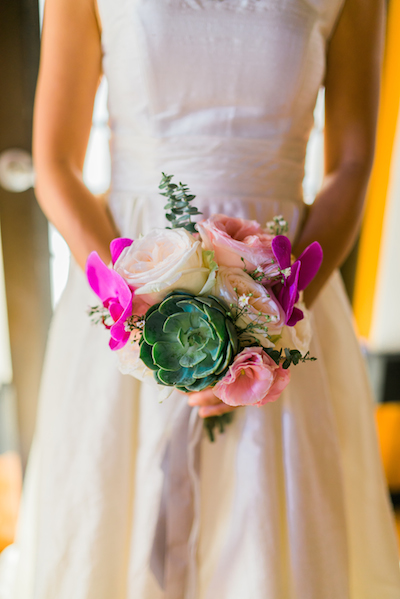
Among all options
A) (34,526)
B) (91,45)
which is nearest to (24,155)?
(91,45)

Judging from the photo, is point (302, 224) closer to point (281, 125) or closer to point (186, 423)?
point (281, 125)

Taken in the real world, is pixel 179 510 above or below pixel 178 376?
below

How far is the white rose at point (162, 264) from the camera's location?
0.40m

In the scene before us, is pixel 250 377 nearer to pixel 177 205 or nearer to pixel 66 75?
pixel 177 205

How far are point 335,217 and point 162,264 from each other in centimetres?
42

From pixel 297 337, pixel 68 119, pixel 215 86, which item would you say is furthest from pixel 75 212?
pixel 297 337

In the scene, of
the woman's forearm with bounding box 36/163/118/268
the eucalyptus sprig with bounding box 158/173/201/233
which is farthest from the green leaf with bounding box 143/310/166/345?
the woman's forearm with bounding box 36/163/118/268

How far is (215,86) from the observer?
638mm

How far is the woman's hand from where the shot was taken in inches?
22.4

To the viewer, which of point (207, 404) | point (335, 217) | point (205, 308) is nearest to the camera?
point (205, 308)

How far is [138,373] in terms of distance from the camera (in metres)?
0.47

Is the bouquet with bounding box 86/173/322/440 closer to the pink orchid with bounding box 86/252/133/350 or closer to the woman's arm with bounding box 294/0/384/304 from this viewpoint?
the pink orchid with bounding box 86/252/133/350

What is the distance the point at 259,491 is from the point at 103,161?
1.00m

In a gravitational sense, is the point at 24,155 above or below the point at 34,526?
above
